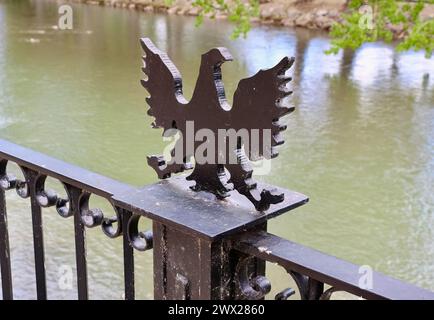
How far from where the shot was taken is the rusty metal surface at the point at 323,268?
0.90 meters

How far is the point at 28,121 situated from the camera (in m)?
6.01

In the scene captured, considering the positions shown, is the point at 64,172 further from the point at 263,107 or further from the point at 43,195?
the point at 263,107

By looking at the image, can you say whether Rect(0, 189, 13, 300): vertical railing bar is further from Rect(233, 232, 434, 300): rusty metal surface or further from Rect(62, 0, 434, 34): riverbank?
Rect(62, 0, 434, 34): riverbank

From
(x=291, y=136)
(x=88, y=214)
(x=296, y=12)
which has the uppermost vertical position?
(x=296, y=12)

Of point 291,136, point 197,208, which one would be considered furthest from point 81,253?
point 291,136

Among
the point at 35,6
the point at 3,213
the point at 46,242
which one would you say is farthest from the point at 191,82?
the point at 35,6

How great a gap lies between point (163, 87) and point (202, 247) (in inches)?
13.5

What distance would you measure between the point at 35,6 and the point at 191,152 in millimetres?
17049

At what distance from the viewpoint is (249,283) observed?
1.13 m

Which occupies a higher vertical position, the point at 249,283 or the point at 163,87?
the point at 163,87

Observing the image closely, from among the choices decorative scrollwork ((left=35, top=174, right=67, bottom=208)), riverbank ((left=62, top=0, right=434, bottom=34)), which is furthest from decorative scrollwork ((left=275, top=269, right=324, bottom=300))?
riverbank ((left=62, top=0, right=434, bottom=34))

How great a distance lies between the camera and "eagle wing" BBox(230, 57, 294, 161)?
985 mm

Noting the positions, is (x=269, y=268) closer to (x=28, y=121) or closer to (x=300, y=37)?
(x=28, y=121)
